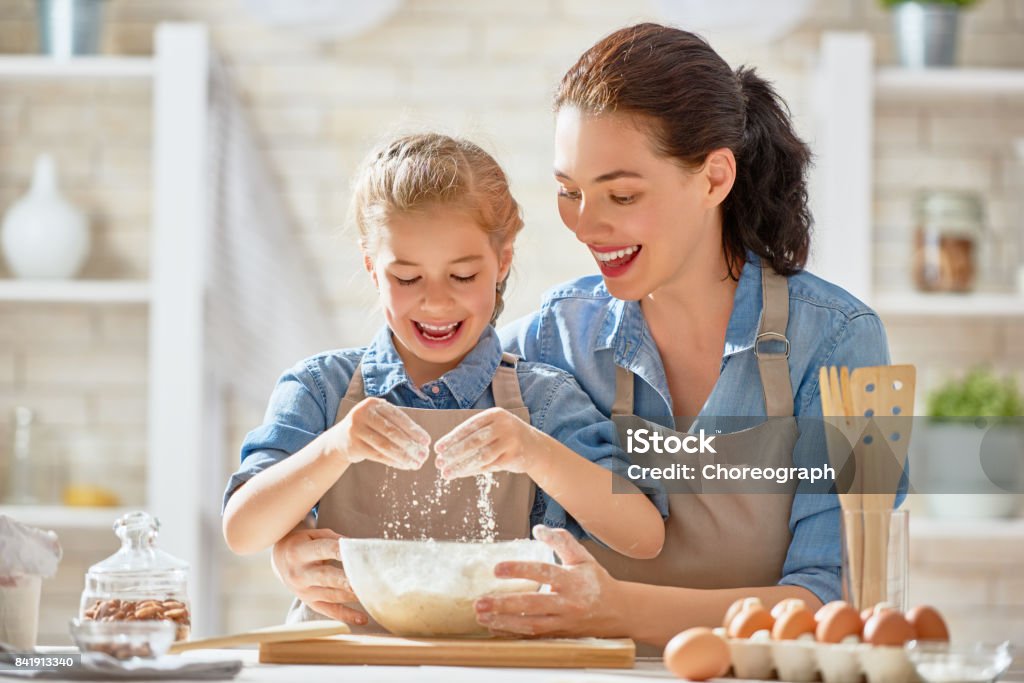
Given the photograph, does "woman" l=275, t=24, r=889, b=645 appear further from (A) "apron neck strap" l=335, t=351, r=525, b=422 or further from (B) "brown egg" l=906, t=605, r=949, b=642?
(B) "brown egg" l=906, t=605, r=949, b=642

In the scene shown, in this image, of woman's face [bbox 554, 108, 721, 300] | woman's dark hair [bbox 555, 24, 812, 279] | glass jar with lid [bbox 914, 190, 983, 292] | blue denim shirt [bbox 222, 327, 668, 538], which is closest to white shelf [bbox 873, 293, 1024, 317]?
glass jar with lid [bbox 914, 190, 983, 292]

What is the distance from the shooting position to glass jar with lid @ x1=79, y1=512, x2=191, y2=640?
1435mm

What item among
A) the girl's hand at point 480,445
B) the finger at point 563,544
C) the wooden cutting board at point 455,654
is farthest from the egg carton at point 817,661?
the girl's hand at point 480,445

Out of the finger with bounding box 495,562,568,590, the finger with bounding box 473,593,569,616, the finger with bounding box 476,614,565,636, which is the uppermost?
the finger with bounding box 495,562,568,590

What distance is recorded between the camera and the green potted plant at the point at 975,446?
350 centimetres

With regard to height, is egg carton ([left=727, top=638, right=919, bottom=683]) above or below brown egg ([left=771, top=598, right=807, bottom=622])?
below

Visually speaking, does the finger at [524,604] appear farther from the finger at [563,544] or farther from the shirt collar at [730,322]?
the shirt collar at [730,322]

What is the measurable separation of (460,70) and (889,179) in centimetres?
133

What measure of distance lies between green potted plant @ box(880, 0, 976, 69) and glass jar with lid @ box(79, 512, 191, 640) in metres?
2.87

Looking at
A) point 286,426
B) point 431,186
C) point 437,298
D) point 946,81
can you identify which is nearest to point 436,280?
point 437,298

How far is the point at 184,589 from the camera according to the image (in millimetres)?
1491

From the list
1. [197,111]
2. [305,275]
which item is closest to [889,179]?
[305,275]

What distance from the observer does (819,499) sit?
188 cm

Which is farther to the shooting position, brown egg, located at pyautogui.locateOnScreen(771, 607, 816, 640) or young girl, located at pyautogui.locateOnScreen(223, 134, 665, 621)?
young girl, located at pyautogui.locateOnScreen(223, 134, 665, 621)
